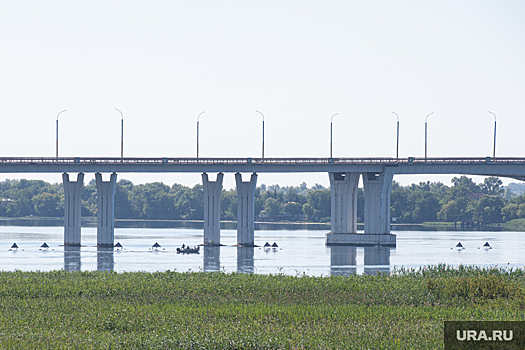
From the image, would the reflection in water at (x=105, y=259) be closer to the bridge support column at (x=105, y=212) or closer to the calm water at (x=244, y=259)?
the calm water at (x=244, y=259)

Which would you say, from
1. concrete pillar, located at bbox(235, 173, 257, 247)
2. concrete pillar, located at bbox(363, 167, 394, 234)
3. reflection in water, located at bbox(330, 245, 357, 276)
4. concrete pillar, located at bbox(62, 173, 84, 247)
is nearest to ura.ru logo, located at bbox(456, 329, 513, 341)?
reflection in water, located at bbox(330, 245, 357, 276)

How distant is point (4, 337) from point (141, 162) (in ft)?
235

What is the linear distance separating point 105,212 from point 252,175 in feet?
67.5

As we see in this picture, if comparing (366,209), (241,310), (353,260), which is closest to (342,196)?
(366,209)

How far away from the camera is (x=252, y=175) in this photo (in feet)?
309

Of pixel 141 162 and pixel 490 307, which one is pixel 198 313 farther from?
pixel 141 162

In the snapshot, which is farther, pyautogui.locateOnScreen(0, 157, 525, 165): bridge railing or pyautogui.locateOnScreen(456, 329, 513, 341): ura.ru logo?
pyautogui.locateOnScreen(0, 157, 525, 165): bridge railing

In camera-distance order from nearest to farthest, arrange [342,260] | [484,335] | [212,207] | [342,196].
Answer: [484,335] → [342,260] → [212,207] → [342,196]

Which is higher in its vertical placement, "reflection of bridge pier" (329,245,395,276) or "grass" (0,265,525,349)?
"grass" (0,265,525,349)

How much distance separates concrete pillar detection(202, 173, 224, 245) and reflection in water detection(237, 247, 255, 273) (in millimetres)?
4439

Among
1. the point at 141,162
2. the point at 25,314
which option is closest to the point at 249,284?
the point at 25,314

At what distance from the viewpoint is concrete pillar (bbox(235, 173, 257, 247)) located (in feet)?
308

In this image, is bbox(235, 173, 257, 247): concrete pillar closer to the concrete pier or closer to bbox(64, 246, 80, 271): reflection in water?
the concrete pier

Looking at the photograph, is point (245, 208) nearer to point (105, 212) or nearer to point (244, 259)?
point (105, 212)
